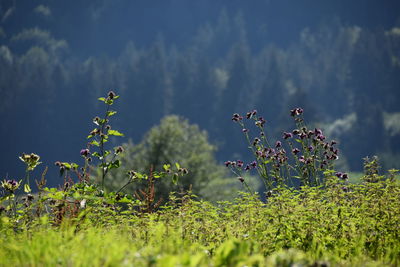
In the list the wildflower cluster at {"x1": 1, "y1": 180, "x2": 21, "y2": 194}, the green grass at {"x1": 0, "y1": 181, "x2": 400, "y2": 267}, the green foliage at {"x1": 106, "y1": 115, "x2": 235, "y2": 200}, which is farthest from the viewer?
the green foliage at {"x1": 106, "y1": 115, "x2": 235, "y2": 200}

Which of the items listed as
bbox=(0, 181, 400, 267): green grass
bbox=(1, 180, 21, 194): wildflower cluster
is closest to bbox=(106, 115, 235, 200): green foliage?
bbox=(1, 180, 21, 194): wildflower cluster

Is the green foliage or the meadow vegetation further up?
the green foliage

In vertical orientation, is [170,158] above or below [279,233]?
above

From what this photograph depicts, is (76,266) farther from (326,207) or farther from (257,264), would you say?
(326,207)

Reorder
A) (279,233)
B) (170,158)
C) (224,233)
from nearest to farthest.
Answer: (279,233) < (224,233) < (170,158)

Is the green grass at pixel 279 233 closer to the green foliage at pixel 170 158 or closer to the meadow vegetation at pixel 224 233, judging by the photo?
the meadow vegetation at pixel 224 233

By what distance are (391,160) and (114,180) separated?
140 metres

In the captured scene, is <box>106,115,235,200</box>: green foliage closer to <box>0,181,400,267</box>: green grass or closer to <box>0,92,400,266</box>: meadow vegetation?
<box>0,92,400,266</box>: meadow vegetation

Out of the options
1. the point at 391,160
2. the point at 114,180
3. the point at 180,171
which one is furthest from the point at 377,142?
the point at 180,171

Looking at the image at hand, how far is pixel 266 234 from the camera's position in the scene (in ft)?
17.1

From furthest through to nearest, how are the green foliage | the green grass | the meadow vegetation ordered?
the green foliage, the green grass, the meadow vegetation

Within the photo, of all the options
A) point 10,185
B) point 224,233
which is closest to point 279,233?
point 224,233

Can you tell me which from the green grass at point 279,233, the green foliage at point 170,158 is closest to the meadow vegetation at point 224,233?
the green grass at point 279,233

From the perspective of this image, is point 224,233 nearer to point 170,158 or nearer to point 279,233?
point 279,233
